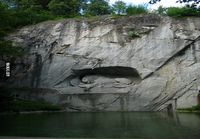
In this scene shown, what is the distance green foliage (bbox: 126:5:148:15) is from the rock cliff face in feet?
8.62

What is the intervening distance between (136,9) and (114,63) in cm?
576

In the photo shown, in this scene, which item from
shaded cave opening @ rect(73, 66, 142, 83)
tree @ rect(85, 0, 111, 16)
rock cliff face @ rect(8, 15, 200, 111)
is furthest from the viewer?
tree @ rect(85, 0, 111, 16)

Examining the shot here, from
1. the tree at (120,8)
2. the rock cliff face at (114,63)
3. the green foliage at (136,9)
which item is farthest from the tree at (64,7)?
the rock cliff face at (114,63)

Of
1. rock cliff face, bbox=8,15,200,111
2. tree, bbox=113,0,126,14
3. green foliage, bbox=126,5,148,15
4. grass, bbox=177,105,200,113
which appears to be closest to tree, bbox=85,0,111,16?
tree, bbox=113,0,126,14

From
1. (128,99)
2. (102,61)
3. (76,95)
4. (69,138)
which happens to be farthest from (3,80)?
(69,138)

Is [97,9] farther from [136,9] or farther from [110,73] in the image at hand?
[110,73]

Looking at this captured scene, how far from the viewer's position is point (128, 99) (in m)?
24.5

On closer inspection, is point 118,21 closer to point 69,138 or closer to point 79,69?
point 79,69

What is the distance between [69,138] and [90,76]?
16356 mm

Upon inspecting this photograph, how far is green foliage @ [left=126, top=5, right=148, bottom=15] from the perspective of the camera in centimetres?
2850

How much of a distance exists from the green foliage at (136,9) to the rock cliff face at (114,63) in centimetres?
263

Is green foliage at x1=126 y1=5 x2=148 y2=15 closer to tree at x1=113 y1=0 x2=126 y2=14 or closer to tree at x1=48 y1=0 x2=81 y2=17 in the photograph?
tree at x1=113 y1=0 x2=126 y2=14

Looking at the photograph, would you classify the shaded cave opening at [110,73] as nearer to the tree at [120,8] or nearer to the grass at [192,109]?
the grass at [192,109]

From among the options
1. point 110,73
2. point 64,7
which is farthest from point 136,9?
point 64,7
